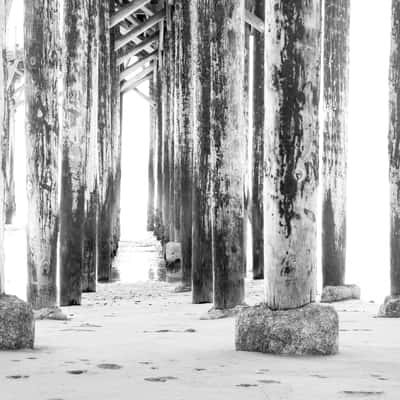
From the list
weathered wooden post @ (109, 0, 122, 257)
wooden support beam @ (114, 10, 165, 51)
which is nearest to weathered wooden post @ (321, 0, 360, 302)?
weathered wooden post @ (109, 0, 122, 257)

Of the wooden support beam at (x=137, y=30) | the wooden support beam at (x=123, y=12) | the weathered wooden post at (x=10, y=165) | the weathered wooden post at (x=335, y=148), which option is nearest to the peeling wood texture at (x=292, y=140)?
the weathered wooden post at (x=335, y=148)

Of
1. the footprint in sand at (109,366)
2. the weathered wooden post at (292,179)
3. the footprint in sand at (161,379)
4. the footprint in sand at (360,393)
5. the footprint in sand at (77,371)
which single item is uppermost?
the weathered wooden post at (292,179)

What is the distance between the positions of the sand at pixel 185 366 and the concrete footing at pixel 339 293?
134 cm

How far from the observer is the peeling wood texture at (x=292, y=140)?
365 cm

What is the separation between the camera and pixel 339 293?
22.2 feet

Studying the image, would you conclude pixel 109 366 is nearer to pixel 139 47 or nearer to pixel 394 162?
pixel 394 162

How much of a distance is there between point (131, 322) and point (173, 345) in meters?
1.64

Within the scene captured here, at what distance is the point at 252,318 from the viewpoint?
3740 mm

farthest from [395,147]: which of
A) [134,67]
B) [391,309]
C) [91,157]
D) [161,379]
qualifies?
[134,67]

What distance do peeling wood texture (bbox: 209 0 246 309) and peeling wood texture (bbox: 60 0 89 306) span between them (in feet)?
6.05

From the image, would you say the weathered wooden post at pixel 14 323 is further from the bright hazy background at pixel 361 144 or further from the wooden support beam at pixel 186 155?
Result: the bright hazy background at pixel 361 144

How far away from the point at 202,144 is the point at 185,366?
293 centimetres

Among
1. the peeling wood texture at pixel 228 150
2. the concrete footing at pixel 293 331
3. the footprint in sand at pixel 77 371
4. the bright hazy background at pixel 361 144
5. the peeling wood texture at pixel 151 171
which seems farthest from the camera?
the bright hazy background at pixel 361 144

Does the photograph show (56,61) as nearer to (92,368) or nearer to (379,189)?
(92,368)
